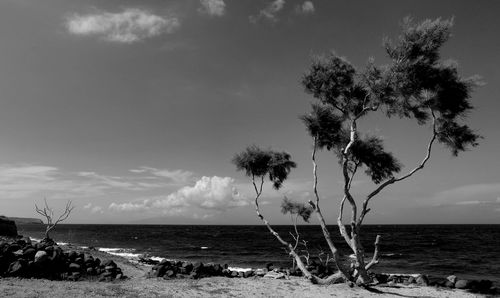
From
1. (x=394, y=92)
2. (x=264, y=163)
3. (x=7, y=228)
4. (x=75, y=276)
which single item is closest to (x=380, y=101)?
(x=394, y=92)

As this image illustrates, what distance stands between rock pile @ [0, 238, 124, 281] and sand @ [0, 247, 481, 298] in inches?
35.2

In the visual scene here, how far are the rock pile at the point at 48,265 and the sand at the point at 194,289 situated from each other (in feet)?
2.94

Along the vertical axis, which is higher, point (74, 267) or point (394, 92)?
point (394, 92)

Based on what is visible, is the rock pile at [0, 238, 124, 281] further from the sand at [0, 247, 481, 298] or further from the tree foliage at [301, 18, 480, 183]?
the tree foliage at [301, 18, 480, 183]

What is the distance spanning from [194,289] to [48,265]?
24.9ft

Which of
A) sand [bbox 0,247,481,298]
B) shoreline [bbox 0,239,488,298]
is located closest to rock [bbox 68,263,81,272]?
shoreline [bbox 0,239,488,298]

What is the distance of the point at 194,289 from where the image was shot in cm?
1828

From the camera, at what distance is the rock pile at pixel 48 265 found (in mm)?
18359

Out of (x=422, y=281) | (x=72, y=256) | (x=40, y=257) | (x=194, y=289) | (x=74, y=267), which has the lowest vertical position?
(x=422, y=281)

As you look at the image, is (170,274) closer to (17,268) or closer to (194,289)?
(194,289)

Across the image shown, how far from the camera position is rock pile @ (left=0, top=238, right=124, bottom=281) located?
18359 mm

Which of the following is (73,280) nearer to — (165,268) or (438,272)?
(165,268)

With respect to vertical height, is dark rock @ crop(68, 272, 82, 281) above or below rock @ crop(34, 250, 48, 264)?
below

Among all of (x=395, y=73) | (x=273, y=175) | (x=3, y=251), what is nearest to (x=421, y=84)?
(x=395, y=73)
